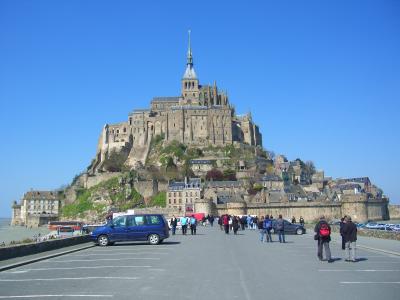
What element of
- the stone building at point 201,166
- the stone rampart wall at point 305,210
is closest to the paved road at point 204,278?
the stone rampart wall at point 305,210

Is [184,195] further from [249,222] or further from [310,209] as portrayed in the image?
[249,222]

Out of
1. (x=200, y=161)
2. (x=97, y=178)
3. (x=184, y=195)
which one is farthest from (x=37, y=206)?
(x=184, y=195)

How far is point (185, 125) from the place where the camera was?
396ft

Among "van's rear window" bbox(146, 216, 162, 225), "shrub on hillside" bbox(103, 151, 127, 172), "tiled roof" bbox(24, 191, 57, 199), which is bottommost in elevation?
"van's rear window" bbox(146, 216, 162, 225)

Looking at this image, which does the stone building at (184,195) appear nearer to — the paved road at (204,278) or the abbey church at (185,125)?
the abbey church at (185,125)

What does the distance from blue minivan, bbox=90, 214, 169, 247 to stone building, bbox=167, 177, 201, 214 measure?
6827 cm

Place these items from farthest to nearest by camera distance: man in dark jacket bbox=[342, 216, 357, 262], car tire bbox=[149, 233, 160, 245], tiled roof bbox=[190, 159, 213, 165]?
tiled roof bbox=[190, 159, 213, 165] < car tire bbox=[149, 233, 160, 245] < man in dark jacket bbox=[342, 216, 357, 262]

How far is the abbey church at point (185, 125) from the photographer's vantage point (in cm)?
12000

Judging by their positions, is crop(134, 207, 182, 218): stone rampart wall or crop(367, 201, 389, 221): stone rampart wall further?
crop(134, 207, 182, 218): stone rampart wall

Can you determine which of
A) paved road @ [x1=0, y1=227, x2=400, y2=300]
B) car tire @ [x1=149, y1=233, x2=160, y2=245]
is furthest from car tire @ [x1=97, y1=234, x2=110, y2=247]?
paved road @ [x1=0, y1=227, x2=400, y2=300]

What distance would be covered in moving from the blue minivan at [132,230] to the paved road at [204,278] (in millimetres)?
5662

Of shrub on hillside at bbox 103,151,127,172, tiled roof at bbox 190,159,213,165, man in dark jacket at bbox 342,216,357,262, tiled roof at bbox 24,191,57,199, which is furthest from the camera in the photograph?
tiled roof at bbox 24,191,57,199

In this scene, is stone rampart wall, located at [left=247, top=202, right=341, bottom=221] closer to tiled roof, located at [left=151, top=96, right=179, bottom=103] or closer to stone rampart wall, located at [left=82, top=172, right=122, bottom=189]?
stone rampart wall, located at [left=82, top=172, right=122, bottom=189]

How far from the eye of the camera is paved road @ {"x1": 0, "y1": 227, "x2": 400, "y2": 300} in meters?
10.3
